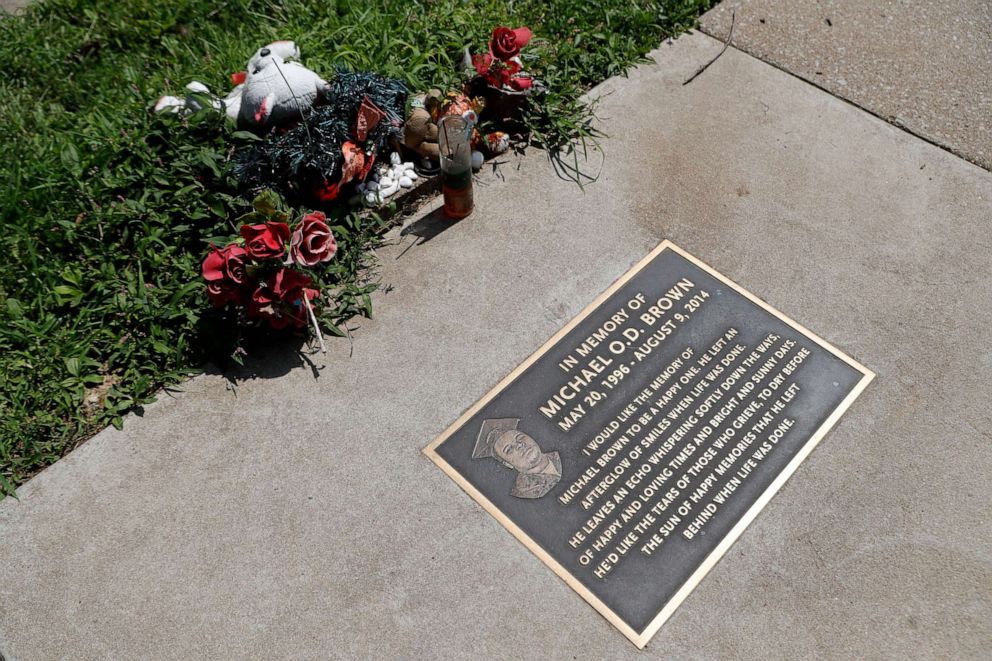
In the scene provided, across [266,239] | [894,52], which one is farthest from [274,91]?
[894,52]

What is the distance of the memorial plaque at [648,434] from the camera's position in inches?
96.7

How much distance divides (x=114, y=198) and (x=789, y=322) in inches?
115

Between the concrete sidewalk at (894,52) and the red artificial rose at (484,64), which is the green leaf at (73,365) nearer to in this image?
the red artificial rose at (484,64)

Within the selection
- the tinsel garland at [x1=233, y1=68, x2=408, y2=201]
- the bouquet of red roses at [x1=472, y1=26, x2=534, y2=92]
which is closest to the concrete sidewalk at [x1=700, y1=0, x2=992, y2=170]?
the bouquet of red roses at [x1=472, y1=26, x2=534, y2=92]

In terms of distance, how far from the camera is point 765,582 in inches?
95.2

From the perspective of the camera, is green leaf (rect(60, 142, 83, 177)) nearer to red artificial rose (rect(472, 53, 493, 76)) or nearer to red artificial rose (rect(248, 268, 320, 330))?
red artificial rose (rect(248, 268, 320, 330))

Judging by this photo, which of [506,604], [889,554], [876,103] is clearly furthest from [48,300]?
[876,103]

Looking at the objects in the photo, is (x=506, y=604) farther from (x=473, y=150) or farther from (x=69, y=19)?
(x=69, y=19)

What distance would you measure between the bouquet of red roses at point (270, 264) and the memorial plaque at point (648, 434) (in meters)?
0.78

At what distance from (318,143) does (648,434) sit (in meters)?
1.78

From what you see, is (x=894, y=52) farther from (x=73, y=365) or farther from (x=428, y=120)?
(x=73, y=365)

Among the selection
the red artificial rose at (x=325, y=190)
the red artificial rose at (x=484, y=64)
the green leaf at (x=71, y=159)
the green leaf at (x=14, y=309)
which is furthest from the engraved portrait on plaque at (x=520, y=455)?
the green leaf at (x=71, y=159)

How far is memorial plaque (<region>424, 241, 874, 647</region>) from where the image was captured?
A: 8.05 feet

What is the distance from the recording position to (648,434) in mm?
2678
